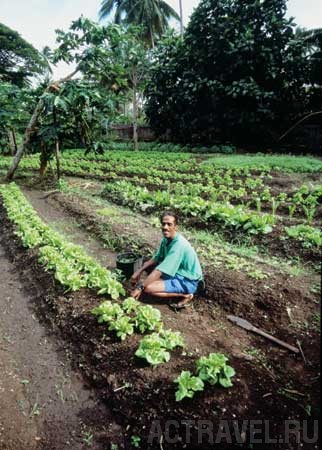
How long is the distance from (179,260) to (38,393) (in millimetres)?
2080

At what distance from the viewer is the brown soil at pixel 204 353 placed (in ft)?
8.87

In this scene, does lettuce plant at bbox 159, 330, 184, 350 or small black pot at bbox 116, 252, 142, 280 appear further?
small black pot at bbox 116, 252, 142, 280

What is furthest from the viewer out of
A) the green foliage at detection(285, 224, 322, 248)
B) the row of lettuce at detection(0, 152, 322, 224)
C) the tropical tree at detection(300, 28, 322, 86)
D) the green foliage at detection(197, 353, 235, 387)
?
the tropical tree at detection(300, 28, 322, 86)

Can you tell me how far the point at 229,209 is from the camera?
6.59 m

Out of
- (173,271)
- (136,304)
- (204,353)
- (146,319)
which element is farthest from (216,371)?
(173,271)

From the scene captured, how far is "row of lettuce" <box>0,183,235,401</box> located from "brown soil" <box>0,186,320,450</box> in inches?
4.5

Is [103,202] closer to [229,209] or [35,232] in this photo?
[35,232]

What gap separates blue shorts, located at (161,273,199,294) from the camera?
4223 mm

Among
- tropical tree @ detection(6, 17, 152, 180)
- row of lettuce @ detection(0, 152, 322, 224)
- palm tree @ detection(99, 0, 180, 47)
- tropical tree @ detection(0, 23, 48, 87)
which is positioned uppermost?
palm tree @ detection(99, 0, 180, 47)

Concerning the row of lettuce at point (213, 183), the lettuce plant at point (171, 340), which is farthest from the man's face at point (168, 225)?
the row of lettuce at point (213, 183)

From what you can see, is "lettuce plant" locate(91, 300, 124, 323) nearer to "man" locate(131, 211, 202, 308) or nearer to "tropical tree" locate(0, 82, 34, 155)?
"man" locate(131, 211, 202, 308)

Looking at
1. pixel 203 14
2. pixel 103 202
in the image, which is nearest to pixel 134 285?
pixel 103 202

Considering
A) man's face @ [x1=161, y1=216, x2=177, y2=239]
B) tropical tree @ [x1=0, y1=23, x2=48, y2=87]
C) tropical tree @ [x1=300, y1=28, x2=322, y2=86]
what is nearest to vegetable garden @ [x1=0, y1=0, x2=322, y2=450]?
man's face @ [x1=161, y1=216, x2=177, y2=239]

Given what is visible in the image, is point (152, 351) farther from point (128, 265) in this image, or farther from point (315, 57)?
point (315, 57)
